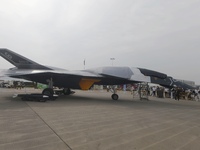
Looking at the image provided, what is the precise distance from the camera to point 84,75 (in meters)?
14.5

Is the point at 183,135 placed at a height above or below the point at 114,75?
below

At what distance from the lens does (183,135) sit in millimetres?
5164

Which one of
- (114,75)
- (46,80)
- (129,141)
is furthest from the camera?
(46,80)

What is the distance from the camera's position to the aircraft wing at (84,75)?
1455 centimetres

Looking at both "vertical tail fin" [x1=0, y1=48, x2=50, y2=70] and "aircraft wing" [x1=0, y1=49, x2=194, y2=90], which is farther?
"vertical tail fin" [x1=0, y1=48, x2=50, y2=70]

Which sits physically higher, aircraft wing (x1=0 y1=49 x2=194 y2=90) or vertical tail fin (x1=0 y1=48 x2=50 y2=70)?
vertical tail fin (x1=0 y1=48 x2=50 y2=70)

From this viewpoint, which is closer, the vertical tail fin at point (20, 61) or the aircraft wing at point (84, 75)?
the aircraft wing at point (84, 75)

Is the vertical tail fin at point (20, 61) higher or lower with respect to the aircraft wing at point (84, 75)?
higher

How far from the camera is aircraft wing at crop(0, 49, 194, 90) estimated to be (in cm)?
1455

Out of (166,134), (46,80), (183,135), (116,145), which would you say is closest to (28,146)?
(116,145)

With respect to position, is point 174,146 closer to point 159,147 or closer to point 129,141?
point 159,147

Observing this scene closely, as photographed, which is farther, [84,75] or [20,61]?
[20,61]

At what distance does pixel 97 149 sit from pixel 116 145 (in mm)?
481

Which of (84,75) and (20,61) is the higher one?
(20,61)
